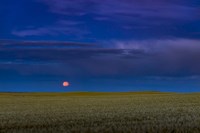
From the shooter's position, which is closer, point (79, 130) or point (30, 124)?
point (79, 130)

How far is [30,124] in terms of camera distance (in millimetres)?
16469

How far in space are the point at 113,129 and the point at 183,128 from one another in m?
2.46

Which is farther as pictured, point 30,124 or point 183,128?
point 30,124

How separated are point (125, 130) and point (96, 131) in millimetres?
999

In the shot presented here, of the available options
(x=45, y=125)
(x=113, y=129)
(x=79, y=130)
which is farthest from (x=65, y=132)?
(x=45, y=125)

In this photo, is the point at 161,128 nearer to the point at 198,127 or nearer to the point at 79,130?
the point at 198,127

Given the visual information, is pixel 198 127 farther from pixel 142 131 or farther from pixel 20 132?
pixel 20 132

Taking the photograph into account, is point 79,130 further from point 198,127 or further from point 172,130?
point 198,127

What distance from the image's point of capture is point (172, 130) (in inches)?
512

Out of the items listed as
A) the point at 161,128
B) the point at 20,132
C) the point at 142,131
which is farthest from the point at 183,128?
the point at 20,132

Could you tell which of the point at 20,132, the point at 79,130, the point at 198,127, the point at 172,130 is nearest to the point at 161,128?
the point at 172,130

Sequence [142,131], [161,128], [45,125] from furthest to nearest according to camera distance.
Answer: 1. [45,125]
2. [161,128]
3. [142,131]

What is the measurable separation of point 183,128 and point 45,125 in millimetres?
5682

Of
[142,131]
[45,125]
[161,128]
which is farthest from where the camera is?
[45,125]
